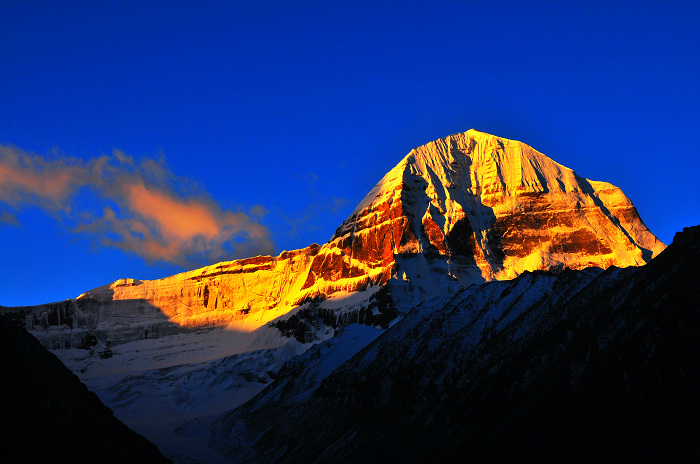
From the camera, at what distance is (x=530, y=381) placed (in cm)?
6269

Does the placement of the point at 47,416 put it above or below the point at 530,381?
above

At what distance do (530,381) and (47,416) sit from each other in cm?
3791

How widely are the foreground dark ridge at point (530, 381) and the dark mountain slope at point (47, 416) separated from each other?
2710 centimetres

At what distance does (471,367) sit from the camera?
79.1 m

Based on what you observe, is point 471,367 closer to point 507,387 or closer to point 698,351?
point 507,387

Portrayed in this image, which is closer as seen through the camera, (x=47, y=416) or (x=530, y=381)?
(x=47, y=416)

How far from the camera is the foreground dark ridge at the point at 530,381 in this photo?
47.7 meters

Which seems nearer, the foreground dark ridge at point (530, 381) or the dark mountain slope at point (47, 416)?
the dark mountain slope at point (47, 416)

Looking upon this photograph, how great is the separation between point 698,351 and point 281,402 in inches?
3985

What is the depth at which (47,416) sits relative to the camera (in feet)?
163

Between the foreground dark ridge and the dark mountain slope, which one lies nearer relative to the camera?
the dark mountain slope

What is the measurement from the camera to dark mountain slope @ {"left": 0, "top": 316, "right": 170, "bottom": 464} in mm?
46250

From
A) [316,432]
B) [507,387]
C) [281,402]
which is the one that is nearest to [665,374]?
[507,387]

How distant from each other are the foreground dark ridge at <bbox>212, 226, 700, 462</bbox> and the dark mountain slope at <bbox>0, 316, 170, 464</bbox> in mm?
27104
